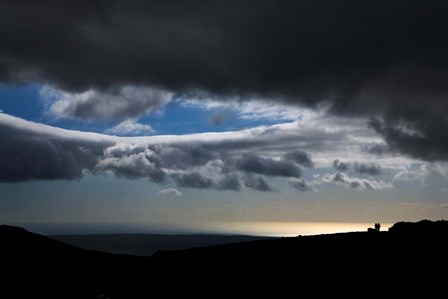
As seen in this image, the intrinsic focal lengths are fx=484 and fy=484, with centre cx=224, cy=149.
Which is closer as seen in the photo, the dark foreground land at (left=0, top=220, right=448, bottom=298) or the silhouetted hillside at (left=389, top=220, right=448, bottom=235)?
the dark foreground land at (left=0, top=220, right=448, bottom=298)

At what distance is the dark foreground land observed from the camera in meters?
56.7

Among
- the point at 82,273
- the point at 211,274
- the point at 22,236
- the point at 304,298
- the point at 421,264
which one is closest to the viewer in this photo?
the point at 304,298

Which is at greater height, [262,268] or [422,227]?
[422,227]

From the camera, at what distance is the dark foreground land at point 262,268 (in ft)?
186

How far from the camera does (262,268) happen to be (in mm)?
→ 67812

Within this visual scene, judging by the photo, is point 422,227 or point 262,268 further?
point 422,227

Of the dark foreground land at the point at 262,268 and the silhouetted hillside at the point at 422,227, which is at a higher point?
the silhouetted hillside at the point at 422,227

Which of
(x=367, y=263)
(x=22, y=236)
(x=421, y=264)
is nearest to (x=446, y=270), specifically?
(x=421, y=264)

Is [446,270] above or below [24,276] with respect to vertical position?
above

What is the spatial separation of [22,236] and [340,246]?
66988 millimetres

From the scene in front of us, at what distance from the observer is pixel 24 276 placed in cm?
8100

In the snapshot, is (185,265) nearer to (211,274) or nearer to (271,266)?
(211,274)

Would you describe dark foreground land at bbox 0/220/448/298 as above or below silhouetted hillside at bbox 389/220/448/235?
below

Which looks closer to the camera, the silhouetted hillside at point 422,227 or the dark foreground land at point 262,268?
the dark foreground land at point 262,268
